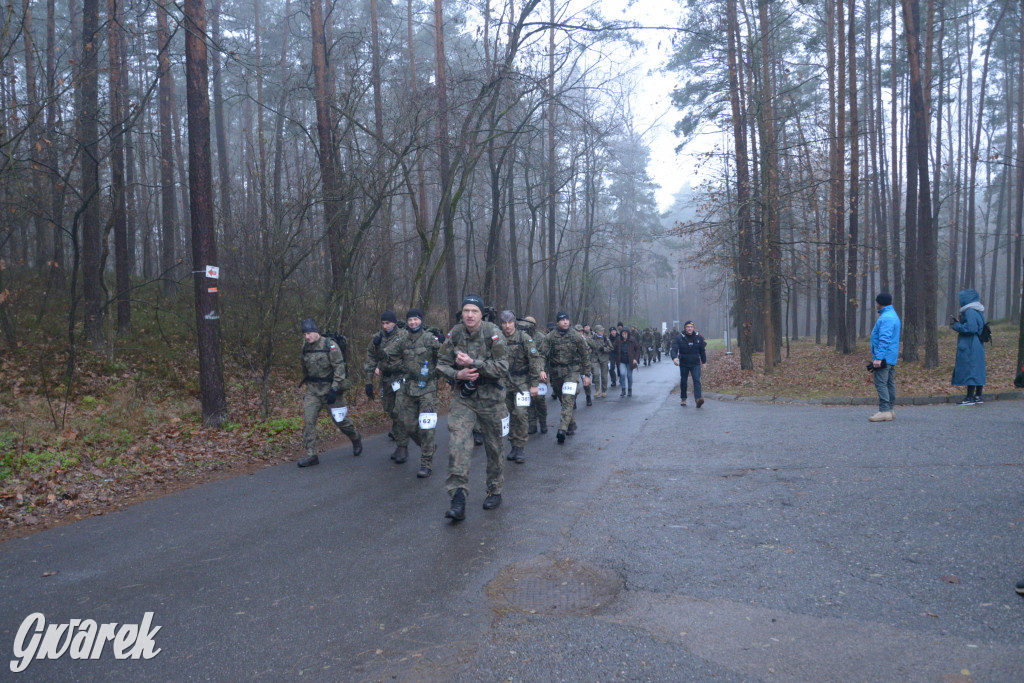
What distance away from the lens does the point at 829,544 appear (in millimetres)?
5348

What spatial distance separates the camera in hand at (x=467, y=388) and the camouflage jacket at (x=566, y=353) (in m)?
5.15

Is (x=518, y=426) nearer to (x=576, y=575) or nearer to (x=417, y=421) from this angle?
(x=417, y=421)

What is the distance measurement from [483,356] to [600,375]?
13.3 metres

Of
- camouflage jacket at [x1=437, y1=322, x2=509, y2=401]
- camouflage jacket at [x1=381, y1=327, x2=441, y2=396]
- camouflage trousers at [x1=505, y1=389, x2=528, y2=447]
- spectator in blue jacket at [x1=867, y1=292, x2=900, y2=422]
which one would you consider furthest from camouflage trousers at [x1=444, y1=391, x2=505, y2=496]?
spectator in blue jacket at [x1=867, y1=292, x2=900, y2=422]

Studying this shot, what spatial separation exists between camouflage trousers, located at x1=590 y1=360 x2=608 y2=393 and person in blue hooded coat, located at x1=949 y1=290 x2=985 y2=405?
28.9 feet

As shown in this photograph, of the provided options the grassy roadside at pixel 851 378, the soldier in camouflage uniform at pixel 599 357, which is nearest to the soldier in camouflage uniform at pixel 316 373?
the soldier in camouflage uniform at pixel 599 357

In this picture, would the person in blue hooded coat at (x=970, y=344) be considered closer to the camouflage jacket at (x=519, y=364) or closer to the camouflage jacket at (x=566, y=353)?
the camouflage jacket at (x=566, y=353)

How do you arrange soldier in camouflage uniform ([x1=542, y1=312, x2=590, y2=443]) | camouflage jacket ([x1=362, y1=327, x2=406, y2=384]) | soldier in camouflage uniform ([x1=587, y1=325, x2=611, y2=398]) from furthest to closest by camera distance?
soldier in camouflage uniform ([x1=587, y1=325, x2=611, y2=398]) → soldier in camouflage uniform ([x1=542, y1=312, x2=590, y2=443]) → camouflage jacket ([x1=362, y1=327, x2=406, y2=384])

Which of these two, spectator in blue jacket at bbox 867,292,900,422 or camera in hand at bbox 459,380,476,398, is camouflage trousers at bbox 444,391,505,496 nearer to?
camera in hand at bbox 459,380,476,398

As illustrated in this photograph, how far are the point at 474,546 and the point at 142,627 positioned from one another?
2.43 m

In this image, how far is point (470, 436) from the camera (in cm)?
682

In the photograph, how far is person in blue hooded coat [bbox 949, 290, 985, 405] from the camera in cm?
1212

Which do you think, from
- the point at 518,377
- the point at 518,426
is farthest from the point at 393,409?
the point at 518,377

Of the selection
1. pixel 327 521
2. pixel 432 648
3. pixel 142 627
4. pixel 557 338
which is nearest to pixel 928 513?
pixel 432 648
